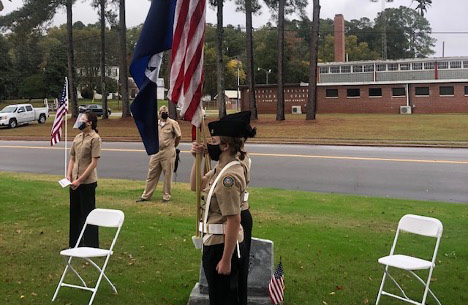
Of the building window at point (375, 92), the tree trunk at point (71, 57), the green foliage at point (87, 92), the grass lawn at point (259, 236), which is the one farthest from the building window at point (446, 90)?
the green foliage at point (87, 92)

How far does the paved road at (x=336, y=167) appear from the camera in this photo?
13.0m

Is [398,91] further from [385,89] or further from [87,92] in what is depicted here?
[87,92]

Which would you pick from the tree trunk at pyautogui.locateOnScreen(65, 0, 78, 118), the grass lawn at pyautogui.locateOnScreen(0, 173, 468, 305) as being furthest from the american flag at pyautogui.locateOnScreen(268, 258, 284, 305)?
the tree trunk at pyautogui.locateOnScreen(65, 0, 78, 118)

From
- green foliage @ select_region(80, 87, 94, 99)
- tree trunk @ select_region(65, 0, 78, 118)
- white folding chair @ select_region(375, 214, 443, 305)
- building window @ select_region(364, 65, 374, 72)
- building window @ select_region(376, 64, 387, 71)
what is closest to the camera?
white folding chair @ select_region(375, 214, 443, 305)

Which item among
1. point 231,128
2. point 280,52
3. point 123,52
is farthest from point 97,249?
point 123,52

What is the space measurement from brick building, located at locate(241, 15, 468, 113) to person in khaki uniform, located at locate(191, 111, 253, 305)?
156 ft

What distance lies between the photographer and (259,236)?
25.7ft

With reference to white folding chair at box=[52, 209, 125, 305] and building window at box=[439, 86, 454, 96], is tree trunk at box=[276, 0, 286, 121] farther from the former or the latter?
white folding chair at box=[52, 209, 125, 305]

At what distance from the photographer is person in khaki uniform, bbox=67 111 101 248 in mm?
6684

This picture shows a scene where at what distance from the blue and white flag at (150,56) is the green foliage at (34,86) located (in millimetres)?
80212

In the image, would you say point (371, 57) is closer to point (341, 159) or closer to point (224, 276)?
point (341, 159)

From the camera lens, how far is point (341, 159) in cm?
1831

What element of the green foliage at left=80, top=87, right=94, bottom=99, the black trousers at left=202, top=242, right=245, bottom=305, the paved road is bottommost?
the paved road

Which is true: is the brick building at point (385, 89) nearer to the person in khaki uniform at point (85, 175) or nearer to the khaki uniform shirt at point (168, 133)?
the khaki uniform shirt at point (168, 133)
